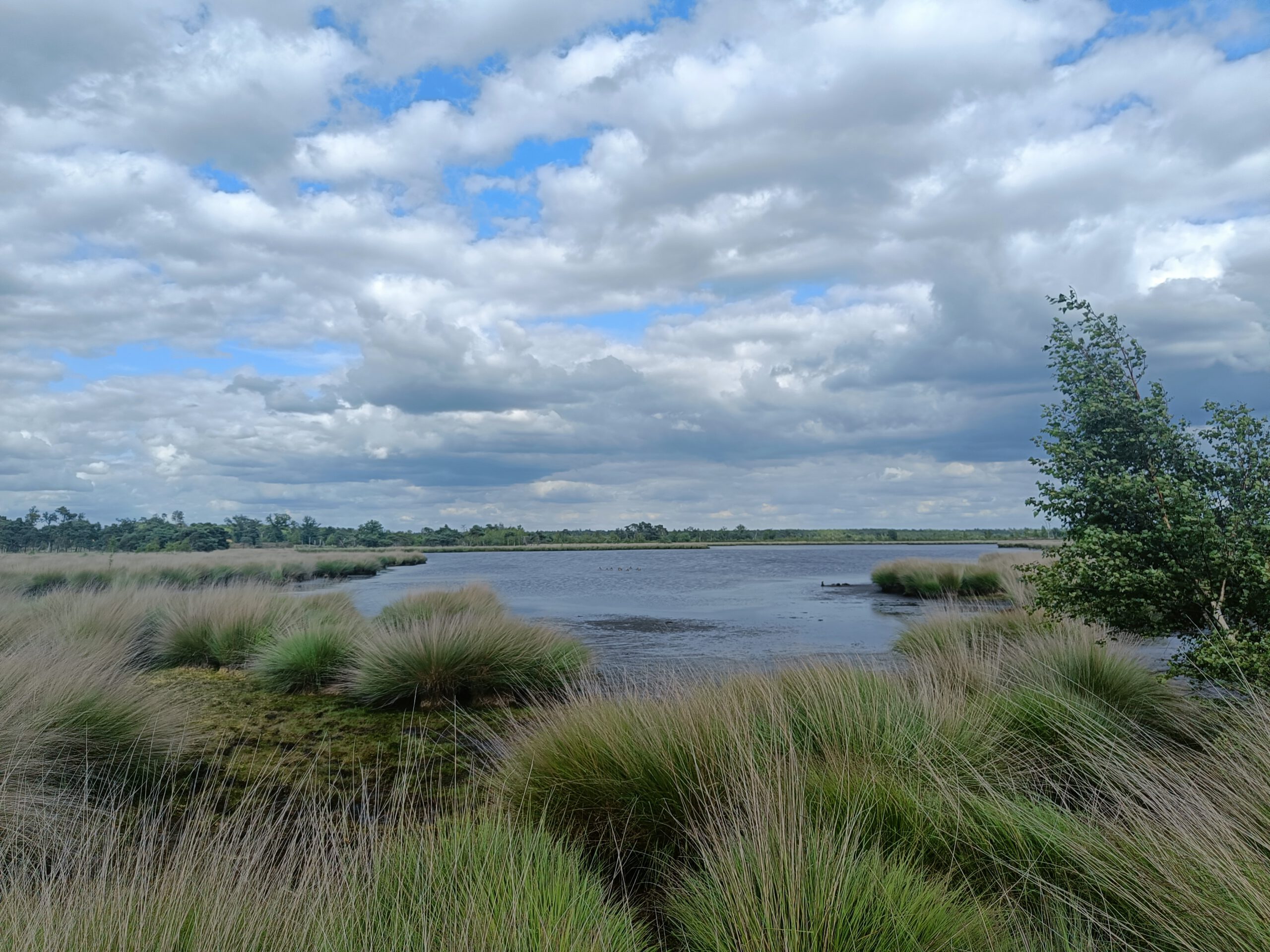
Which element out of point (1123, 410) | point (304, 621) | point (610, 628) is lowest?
point (610, 628)

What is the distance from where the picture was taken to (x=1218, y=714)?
4656 millimetres

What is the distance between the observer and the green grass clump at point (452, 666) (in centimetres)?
812

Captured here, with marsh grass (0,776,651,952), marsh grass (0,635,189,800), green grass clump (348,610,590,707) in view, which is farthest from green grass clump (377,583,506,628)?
marsh grass (0,776,651,952)

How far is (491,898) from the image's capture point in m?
2.76

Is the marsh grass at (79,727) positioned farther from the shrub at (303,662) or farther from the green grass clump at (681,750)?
the shrub at (303,662)

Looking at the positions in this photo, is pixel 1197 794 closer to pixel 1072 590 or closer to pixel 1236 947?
pixel 1236 947

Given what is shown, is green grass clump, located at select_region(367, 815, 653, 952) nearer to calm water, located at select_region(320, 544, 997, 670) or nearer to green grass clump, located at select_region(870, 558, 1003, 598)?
calm water, located at select_region(320, 544, 997, 670)

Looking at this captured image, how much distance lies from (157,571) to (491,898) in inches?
1083

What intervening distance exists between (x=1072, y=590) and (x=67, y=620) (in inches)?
457

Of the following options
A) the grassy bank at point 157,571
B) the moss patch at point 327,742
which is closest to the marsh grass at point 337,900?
the moss patch at point 327,742

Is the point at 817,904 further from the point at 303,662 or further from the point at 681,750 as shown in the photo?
the point at 303,662

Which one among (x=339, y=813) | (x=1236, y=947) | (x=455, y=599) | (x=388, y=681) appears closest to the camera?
(x=1236, y=947)

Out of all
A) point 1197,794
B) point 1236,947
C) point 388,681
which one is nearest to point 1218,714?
point 1197,794

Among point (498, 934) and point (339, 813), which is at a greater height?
point (498, 934)
